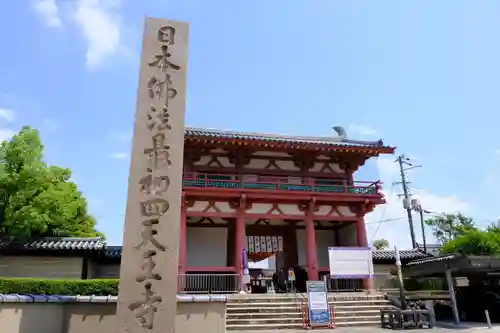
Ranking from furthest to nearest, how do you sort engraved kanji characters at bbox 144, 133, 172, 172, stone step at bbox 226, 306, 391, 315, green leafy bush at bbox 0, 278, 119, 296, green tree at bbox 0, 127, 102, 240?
1. green tree at bbox 0, 127, 102, 240
2. green leafy bush at bbox 0, 278, 119, 296
3. stone step at bbox 226, 306, 391, 315
4. engraved kanji characters at bbox 144, 133, 172, 172

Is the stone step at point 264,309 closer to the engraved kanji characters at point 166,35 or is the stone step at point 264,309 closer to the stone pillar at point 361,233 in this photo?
the stone pillar at point 361,233

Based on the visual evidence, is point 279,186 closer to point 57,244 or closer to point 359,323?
point 359,323

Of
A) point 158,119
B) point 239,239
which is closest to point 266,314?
point 239,239

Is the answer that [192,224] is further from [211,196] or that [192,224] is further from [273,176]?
[273,176]

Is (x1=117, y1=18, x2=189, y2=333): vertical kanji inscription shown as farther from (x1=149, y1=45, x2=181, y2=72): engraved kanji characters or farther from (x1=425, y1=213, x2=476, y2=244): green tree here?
(x1=425, y1=213, x2=476, y2=244): green tree

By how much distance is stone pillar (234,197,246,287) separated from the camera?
1709 centimetres

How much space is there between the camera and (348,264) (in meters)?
16.8

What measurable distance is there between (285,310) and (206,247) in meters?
6.45

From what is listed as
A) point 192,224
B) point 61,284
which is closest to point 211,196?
point 192,224

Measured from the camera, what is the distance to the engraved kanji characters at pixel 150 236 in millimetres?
5938

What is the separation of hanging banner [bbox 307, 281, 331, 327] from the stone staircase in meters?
0.64

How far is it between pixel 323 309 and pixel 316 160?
29.9ft

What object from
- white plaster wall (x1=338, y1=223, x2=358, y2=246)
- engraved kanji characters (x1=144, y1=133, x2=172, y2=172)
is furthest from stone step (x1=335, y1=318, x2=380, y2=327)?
engraved kanji characters (x1=144, y1=133, x2=172, y2=172)

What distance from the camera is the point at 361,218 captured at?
1958cm
